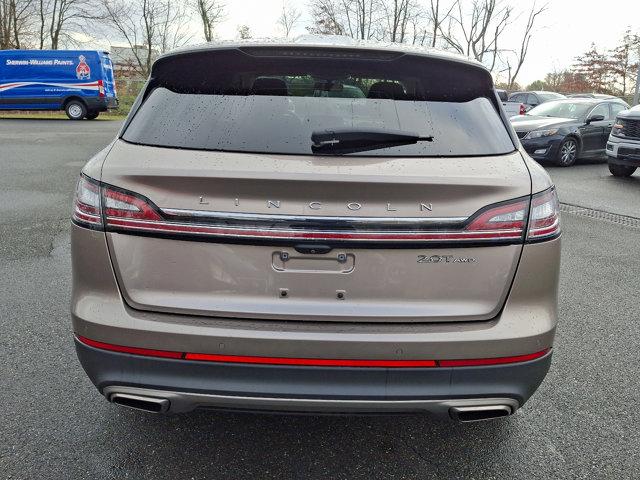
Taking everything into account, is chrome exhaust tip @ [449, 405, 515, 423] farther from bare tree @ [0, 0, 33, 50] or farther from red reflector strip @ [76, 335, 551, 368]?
bare tree @ [0, 0, 33, 50]

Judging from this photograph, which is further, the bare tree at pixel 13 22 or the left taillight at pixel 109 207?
the bare tree at pixel 13 22

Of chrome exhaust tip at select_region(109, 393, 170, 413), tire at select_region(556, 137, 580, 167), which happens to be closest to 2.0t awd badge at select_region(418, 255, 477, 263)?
chrome exhaust tip at select_region(109, 393, 170, 413)

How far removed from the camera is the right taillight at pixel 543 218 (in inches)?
78.9

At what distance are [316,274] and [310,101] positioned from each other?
31.0 inches

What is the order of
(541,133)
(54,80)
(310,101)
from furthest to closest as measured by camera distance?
1. (54,80)
2. (541,133)
3. (310,101)

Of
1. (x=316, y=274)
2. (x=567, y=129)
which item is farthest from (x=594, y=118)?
(x=316, y=274)

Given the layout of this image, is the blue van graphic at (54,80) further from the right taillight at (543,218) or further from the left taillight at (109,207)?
the right taillight at (543,218)

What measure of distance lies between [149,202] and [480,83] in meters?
1.48

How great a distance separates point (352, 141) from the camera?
2.05 metres

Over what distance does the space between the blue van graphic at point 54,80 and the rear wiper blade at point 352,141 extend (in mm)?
23362

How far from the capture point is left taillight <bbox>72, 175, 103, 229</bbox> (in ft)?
6.58

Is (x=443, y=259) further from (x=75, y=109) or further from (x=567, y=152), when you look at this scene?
(x=75, y=109)

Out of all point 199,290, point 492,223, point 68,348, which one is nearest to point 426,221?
point 492,223

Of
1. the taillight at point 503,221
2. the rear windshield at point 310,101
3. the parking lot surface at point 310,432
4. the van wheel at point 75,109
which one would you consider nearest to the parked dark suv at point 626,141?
the parking lot surface at point 310,432
